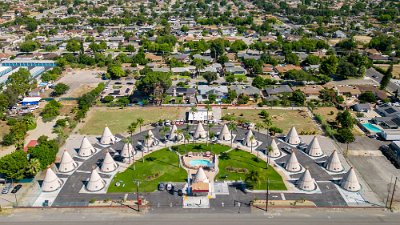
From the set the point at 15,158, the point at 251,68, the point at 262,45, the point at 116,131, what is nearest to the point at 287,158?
the point at 116,131

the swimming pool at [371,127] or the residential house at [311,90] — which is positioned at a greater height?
the swimming pool at [371,127]

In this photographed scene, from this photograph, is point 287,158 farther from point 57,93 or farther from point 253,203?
point 57,93

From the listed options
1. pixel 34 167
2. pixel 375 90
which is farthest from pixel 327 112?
pixel 34 167

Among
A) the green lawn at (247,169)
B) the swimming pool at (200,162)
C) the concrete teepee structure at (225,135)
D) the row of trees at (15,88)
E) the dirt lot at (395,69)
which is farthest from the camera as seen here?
the dirt lot at (395,69)

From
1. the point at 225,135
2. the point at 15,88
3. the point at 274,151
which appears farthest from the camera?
the point at 15,88

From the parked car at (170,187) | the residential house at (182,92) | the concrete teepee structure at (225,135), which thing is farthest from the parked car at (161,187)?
the residential house at (182,92)

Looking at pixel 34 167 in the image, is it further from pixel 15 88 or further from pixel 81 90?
pixel 81 90

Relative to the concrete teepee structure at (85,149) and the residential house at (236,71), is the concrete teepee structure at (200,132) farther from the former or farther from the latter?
the residential house at (236,71)

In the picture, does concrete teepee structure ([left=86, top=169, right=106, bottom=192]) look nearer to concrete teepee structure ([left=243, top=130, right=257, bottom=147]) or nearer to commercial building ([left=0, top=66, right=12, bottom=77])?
concrete teepee structure ([left=243, top=130, right=257, bottom=147])
